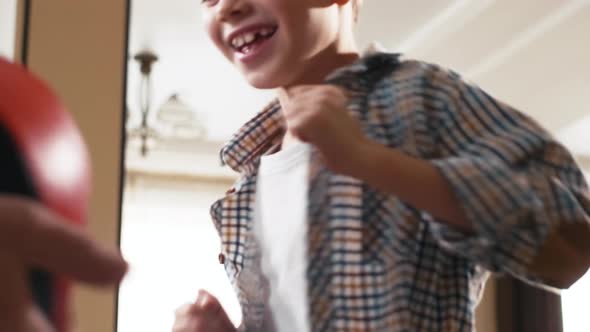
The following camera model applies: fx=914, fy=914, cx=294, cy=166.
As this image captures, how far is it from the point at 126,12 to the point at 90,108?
6.5 inches

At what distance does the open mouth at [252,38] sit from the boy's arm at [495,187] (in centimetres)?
14

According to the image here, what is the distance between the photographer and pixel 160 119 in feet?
10.6

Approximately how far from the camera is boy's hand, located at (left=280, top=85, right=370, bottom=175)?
505 millimetres

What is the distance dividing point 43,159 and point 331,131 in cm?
19

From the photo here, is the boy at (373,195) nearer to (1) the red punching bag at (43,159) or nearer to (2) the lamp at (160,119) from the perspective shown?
(1) the red punching bag at (43,159)

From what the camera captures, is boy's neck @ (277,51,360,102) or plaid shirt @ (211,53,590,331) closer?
plaid shirt @ (211,53,590,331)

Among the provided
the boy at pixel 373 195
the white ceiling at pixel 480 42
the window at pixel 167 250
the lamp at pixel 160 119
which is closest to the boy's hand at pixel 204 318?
the boy at pixel 373 195

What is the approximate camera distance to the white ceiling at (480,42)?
2.52 metres

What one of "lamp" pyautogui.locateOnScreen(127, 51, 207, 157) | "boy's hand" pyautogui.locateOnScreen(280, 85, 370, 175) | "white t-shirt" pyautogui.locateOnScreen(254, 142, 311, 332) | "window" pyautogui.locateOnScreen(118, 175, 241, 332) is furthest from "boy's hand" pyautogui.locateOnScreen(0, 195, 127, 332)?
"window" pyautogui.locateOnScreen(118, 175, 241, 332)

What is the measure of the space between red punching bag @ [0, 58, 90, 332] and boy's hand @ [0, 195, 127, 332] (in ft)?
0.04

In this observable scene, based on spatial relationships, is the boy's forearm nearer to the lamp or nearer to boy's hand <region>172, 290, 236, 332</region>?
boy's hand <region>172, 290, 236, 332</region>

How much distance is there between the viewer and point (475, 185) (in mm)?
538

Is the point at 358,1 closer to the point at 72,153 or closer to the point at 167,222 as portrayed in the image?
the point at 72,153

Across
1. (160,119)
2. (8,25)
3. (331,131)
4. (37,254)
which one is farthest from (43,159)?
(160,119)
